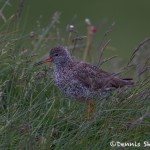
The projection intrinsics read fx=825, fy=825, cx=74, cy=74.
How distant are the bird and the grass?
9cm

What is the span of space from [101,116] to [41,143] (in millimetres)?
807

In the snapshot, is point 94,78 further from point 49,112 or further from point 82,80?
point 49,112

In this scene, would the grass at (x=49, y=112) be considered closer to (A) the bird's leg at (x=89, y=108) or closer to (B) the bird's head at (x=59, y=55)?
(A) the bird's leg at (x=89, y=108)

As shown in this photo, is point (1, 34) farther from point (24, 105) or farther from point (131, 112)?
point (131, 112)

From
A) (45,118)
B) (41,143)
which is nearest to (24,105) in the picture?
(45,118)

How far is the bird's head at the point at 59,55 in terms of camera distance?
29.2 ft

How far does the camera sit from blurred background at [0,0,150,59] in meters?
16.9

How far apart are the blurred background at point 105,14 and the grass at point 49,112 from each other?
824 centimetres

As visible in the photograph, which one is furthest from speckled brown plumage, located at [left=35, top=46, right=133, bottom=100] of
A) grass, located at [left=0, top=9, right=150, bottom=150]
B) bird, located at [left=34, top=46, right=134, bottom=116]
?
grass, located at [left=0, top=9, right=150, bottom=150]

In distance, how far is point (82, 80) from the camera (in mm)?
8539

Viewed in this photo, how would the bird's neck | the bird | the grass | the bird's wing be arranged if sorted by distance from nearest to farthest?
1. the grass
2. the bird
3. the bird's wing
4. the bird's neck

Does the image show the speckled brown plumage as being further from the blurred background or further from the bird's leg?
the blurred background

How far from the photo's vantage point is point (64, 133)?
7.23 m

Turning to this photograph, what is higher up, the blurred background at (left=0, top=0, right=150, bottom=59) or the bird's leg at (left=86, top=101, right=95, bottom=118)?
the bird's leg at (left=86, top=101, right=95, bottom=118)
